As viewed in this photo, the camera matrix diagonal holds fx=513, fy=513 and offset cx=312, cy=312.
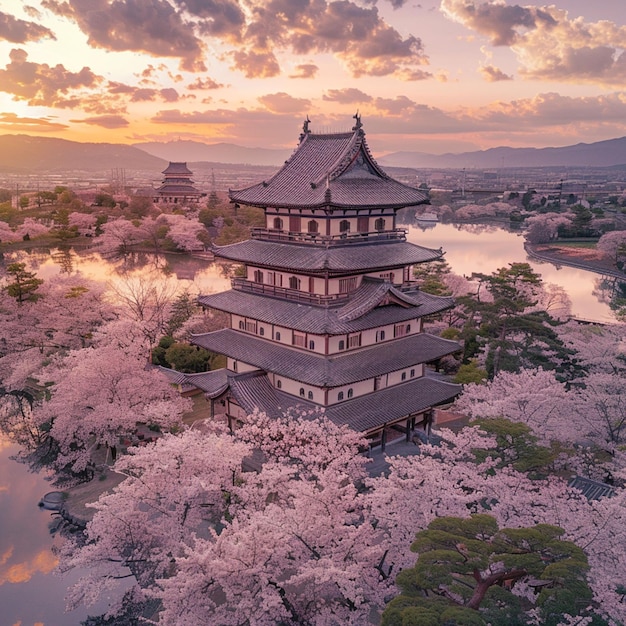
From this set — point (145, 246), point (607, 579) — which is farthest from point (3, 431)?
point (145, 246)

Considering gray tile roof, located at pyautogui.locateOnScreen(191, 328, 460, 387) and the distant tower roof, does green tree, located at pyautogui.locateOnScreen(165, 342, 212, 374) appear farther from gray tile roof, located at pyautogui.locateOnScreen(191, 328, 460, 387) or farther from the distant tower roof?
the distant tower roof

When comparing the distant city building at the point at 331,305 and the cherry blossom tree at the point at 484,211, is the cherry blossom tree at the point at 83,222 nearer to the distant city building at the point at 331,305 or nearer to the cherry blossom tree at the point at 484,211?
the distant city building at the point at 331,305

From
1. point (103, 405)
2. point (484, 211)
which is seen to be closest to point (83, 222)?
point (103, 405)

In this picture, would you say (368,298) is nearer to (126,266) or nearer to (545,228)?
(126,266)

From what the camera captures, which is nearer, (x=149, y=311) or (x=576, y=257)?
(x=149, y=311)

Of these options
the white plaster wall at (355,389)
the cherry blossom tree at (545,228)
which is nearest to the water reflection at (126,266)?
the white plaster wall at (355,389)

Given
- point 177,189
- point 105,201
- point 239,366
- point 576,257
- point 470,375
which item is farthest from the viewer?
point 177,189

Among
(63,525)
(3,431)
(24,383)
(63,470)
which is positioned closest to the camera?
(63,525)

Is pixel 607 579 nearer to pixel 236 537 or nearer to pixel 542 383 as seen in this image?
pixel 236 537
